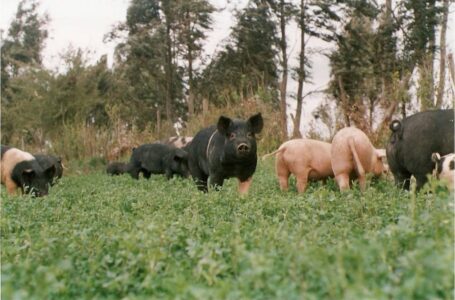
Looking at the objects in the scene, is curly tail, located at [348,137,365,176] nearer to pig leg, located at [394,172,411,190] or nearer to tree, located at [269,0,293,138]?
pig leg, located at [394,172,411,190]

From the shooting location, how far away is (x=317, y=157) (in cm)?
966

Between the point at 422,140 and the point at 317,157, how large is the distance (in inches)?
81.8

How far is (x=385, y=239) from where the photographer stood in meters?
4.00

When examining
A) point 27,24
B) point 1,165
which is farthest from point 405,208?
point 27,24

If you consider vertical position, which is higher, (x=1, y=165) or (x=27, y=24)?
(x=27, y=24)

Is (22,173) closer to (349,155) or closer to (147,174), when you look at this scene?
(349,155)

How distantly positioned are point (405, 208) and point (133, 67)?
110ft

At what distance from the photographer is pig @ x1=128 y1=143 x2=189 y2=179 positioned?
52.9 feet

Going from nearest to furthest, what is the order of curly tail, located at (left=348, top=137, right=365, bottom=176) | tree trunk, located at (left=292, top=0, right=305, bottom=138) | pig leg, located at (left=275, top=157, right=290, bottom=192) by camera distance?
curly tail, located at (left=348, top=137, right=365, bottom=176) < pig leg, located at (left=275, top=157, right=290, bottom=192) < tree trunk, located at (left=292, top=0, right=305, bottom=138)

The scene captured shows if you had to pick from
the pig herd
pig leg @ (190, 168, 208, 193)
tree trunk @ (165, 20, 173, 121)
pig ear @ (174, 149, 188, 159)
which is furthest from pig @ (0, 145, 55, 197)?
tree trunk @ (165, 20, 173, 121)

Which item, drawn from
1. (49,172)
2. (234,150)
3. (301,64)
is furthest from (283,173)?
(301,64)

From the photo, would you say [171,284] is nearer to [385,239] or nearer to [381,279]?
[381,279]

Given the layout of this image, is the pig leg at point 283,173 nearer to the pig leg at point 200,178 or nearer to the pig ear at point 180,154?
the pig leg at point 200,178

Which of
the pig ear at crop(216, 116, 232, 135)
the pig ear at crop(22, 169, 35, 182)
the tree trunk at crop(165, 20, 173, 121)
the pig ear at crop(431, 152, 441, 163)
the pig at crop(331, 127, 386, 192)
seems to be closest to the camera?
the pig ear at crop(431, 152, 441, 163)
